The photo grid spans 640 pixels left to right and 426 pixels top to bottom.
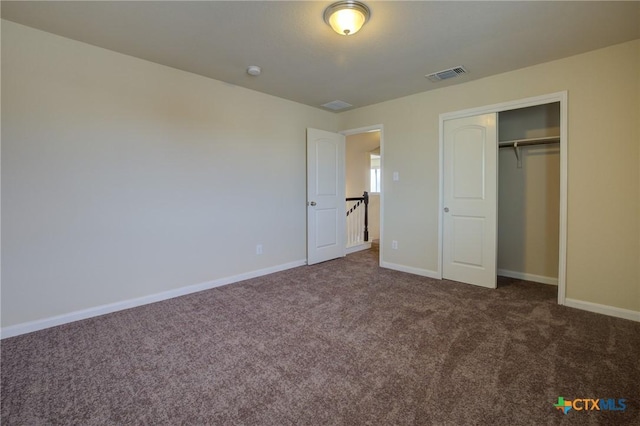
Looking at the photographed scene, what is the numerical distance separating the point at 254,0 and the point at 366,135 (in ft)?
15.8

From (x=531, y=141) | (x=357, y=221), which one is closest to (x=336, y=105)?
(x=357, y=221)

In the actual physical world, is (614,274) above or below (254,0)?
below

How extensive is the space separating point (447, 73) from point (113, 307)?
4144 mm

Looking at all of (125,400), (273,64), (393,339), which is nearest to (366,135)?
(273,64)

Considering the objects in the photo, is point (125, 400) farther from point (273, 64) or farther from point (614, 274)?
point (614, 274)

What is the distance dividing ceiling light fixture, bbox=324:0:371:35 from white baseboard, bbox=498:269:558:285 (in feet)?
11.6

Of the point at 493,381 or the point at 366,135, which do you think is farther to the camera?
the point at 366,135

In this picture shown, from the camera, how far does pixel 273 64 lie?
3.01 metres

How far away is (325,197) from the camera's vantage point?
15.4 feet

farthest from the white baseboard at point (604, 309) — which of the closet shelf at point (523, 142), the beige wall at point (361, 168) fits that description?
the beige wall at point (361, 168)

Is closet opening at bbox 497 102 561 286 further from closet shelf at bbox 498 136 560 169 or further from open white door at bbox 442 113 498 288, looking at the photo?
open white door at bbox 442 113 498 288

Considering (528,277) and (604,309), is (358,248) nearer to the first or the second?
(528,277)

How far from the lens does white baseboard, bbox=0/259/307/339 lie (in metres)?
2.37
